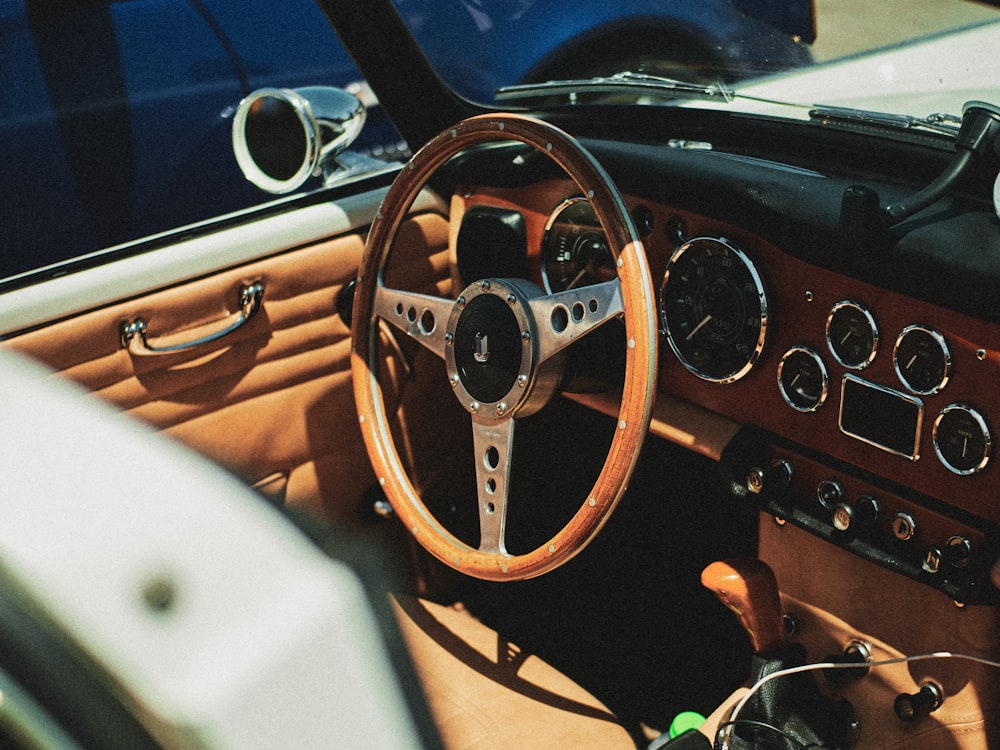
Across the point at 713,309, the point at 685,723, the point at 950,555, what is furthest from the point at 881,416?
the point at 685,723

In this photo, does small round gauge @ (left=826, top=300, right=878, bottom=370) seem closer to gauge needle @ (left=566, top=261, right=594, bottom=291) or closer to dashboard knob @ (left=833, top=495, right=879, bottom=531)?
dashboard knob @ (left=833, top=495, right=879, bottom=531)

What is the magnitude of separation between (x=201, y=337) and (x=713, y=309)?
91cm

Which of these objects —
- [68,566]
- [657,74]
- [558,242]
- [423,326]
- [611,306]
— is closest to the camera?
[68,566]

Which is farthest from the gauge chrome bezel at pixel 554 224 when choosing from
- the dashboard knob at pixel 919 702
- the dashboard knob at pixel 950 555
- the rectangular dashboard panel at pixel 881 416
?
the dashboard knob at pixel 919 702

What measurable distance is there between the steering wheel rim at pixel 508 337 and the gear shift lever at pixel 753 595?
0.27 meters

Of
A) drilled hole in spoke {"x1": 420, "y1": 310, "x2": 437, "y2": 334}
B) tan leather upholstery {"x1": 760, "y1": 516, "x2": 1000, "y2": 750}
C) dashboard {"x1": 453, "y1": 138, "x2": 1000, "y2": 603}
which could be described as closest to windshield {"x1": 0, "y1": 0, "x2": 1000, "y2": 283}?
dashboard {"x1": 453, "y1": 138, "x2": 1000, "y2": 603}

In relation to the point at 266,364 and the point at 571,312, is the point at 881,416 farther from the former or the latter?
the point at 266,364

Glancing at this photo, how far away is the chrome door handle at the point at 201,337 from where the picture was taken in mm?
1792

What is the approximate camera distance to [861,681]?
1676 millimetres

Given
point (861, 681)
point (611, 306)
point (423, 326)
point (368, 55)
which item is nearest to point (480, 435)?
point (423, 326)

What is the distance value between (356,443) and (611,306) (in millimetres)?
865

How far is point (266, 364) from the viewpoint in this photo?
200 centimetres

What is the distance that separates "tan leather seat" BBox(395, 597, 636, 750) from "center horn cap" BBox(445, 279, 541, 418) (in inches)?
16.7

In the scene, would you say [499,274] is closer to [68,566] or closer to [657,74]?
[657,74]
